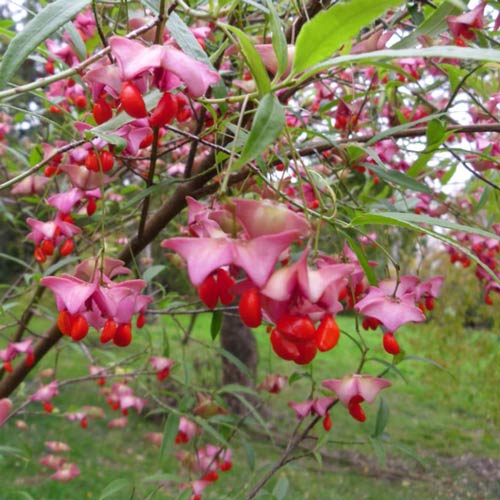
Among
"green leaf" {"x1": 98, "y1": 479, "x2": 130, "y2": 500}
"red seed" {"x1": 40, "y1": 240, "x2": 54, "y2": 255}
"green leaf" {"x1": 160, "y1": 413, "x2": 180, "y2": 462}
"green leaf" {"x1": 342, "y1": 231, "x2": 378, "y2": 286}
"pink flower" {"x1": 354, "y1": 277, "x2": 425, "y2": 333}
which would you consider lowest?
"green leaf" {"x1": 98, "y1": 479, "x2": 130, "y2": 500}

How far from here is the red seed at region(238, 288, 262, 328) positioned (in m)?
0.58

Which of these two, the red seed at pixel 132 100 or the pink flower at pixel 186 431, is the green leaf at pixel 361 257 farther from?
the pink flower at pixel 186 431

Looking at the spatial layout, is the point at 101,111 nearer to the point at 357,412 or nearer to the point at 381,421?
the point at 357,412

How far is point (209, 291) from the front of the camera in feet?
2.08

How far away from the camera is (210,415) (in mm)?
1869

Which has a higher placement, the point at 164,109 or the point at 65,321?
the point at 164,109

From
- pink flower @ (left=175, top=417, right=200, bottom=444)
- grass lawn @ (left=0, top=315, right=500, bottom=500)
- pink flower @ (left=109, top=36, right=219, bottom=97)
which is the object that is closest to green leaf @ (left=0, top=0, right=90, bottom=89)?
pink flower @ (left=109, top=36, right=219, bottom=97)

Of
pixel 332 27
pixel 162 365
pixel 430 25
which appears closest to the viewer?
pixel 332 27

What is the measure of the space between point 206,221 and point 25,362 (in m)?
1.16

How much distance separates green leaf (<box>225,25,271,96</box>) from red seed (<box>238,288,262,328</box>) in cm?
20

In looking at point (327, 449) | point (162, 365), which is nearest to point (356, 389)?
point (162, 365)

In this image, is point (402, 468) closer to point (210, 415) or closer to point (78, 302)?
point (210, 415)

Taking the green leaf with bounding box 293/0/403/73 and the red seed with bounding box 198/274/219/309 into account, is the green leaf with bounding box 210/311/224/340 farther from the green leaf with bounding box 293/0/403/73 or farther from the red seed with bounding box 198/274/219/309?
the green leaf with bounding box 293/0/403/73

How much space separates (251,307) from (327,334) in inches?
4.0
